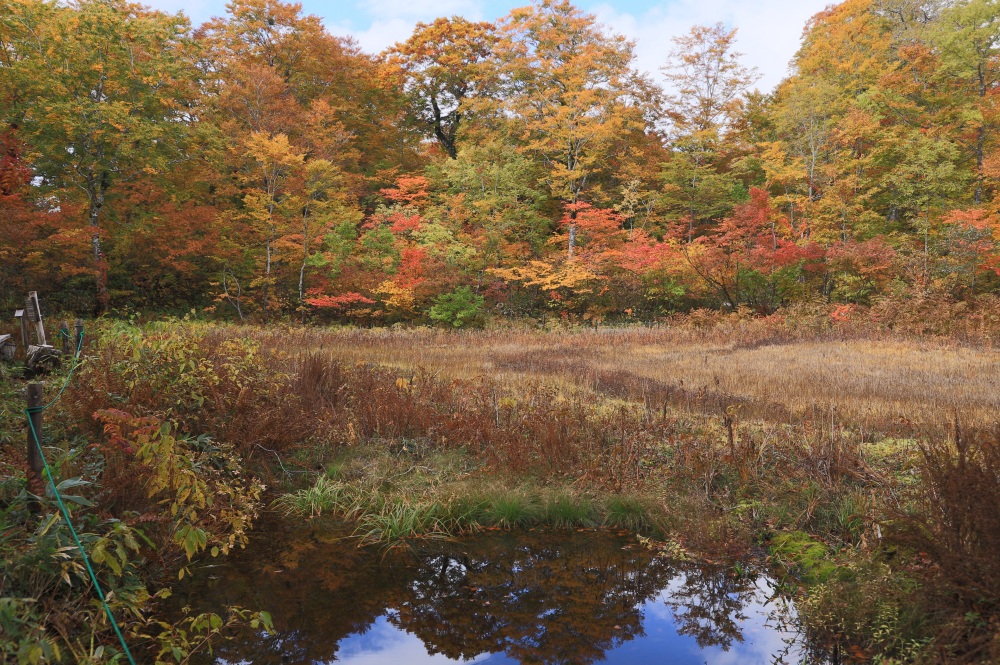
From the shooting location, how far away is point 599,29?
A: 24.3m

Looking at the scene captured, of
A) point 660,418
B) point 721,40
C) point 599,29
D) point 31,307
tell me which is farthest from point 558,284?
point 31,307

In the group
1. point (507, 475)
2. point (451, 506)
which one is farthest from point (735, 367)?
point (451, 506)

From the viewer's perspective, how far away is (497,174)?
22.5 metres

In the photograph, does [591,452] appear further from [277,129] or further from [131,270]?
[131,270]

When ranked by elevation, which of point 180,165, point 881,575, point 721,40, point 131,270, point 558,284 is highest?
point 721,40

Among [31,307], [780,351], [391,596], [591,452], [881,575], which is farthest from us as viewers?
[780,351]

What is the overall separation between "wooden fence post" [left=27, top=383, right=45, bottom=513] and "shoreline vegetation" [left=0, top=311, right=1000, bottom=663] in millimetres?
80

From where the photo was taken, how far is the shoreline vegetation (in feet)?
10.9

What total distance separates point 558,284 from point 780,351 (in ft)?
30.2

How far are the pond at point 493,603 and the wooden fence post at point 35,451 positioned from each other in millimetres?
1243

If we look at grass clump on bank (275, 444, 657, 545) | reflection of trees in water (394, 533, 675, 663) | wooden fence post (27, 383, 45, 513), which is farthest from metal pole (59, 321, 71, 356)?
reflection of trees in water (394, 533, 675, 663)

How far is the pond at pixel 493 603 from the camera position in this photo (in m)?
3.93

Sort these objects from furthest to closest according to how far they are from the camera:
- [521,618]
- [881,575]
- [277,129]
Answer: [277,129] < [521,618] < [881,575]

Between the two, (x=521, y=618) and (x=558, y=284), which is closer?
(x=521, y=618)
